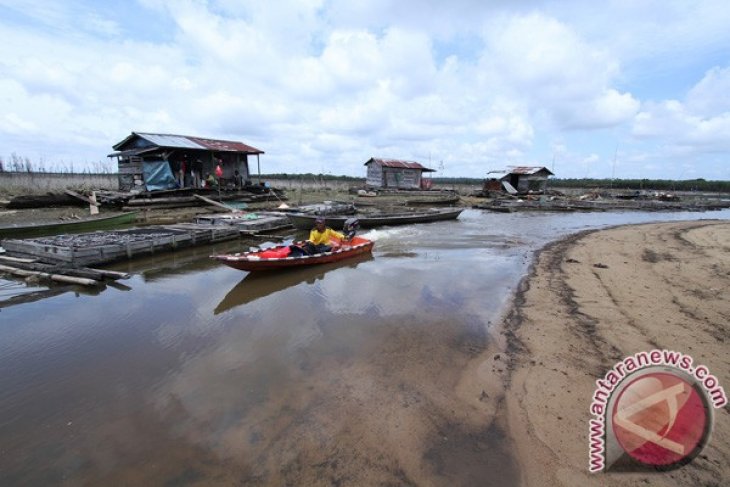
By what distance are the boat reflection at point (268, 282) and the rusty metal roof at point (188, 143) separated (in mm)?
16628

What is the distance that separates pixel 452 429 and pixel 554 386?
1822 mm

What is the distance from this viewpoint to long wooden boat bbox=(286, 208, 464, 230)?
64.3 feet

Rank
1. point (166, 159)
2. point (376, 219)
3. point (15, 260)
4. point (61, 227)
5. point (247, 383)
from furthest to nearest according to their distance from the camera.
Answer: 1. point (166, 159)
2. point (376, 219)
3. point (61, 227)
4. point (15, 260)
5. point (247, 383)

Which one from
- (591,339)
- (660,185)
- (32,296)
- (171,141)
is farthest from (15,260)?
(660,185)

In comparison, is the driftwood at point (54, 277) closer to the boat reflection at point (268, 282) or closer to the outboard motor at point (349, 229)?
the boat reflection at point (268, 282)

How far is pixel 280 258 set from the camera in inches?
442

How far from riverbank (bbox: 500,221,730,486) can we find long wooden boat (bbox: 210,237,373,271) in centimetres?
613

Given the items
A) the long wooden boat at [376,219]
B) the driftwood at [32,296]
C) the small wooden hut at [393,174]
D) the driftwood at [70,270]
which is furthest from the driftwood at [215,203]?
the small wooden hut at [393,174]

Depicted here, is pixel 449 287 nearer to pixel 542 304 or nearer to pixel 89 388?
pixel 542 304

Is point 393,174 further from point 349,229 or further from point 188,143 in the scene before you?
point 349,229

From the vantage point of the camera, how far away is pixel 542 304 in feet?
28.6

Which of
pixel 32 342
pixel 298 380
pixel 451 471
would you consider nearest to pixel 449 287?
pixel 298 380

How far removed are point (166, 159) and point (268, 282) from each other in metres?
17.2

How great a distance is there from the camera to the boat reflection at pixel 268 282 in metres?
9.70
